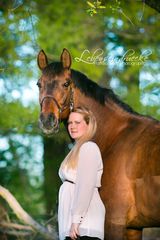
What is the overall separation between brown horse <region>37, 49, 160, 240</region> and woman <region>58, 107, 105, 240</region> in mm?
666

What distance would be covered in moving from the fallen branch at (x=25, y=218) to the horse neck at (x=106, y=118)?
3.23 metres

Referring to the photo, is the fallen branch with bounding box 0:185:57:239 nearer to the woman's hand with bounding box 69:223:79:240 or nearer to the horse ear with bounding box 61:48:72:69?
the horse ear with bounding box 61:48:72:69

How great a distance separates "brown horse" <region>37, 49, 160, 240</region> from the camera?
4.20 meters

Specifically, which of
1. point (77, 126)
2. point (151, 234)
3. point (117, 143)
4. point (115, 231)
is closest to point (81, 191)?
point (77, 126)

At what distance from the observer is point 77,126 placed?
365cm

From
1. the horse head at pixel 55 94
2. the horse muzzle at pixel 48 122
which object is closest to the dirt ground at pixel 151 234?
the horse head at pixel 55 94

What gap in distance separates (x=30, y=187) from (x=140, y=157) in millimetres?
4837

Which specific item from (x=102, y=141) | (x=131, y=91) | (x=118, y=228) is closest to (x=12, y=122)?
(x=131, y=91)

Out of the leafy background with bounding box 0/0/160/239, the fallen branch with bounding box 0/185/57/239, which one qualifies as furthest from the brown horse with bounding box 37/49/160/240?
A: the leafy background with bounding box 0/0/160/239

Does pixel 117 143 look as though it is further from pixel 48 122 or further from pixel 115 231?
pixel 115 231

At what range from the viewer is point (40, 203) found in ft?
28.6

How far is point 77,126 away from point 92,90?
3.31 feet

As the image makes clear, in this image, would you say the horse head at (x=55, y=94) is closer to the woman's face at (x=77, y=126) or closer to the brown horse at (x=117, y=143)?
the brown horse at (x=117, y=143)

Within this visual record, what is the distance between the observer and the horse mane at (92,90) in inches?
178
